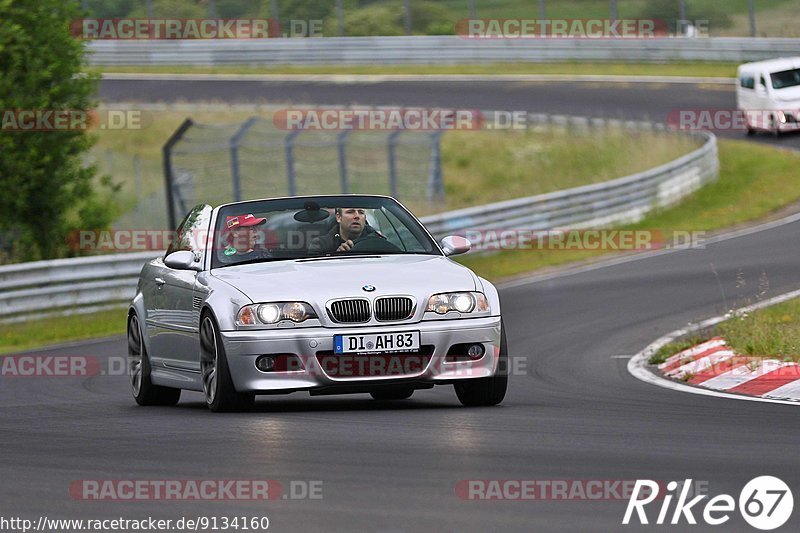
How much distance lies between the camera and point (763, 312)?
47.0 ft

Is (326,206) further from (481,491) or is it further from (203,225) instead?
(481,491)

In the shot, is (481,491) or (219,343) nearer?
(481,491)

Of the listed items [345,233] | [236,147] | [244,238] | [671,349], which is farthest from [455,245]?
[236,147]

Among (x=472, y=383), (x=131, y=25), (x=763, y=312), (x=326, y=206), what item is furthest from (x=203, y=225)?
(x=131, y=25)

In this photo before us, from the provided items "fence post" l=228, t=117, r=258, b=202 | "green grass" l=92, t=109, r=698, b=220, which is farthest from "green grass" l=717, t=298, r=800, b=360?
"green grass" l=92, t=109, r=698, b=220

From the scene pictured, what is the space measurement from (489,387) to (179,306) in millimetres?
2192

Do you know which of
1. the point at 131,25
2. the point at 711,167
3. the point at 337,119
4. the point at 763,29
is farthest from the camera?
the point at 131,25

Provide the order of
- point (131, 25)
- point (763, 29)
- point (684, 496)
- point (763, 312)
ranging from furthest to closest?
point (131, 25), point (763, 29), point (763, 312), point (684, 496)

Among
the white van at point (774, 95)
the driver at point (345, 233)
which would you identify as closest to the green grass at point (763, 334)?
the driver at point (345, 233)

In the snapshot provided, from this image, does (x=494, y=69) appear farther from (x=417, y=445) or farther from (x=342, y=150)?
(x=417, y=445)

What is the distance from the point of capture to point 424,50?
48.4 metres

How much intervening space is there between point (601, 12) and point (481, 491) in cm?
4120

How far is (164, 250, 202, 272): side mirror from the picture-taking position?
32.4ft

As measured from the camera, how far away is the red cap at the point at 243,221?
1003 cm
